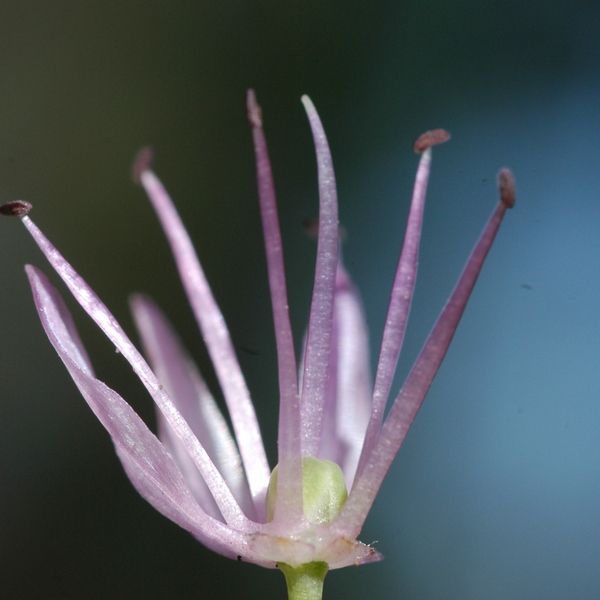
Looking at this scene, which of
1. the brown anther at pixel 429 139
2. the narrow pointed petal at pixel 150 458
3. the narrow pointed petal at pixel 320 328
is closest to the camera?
the narrow pointed petal at pixel 150 458

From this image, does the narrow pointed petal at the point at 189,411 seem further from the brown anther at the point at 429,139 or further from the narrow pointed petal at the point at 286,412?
the brown anther at the point at 429,139

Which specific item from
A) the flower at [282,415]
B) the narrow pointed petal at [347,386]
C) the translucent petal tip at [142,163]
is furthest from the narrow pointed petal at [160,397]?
the translucent petal tip at [142,163]

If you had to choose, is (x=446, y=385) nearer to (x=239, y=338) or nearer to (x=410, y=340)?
(x=410, y=340)

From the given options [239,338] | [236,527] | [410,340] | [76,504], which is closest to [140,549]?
[76,504]

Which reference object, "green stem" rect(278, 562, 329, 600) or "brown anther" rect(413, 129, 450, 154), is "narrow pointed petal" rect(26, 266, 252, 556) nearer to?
"green stem" rect(278, 562, 329, 600)

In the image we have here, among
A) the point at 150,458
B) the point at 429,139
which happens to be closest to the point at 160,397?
the point at 150,458

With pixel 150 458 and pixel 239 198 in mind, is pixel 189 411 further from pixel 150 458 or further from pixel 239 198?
pixel 239 198

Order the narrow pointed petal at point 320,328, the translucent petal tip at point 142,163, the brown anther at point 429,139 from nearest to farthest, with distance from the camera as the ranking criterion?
the narrow pointed petal at point 320,328 < the brown anther at point 429,139 < the translucent petal tip at point 142,163
